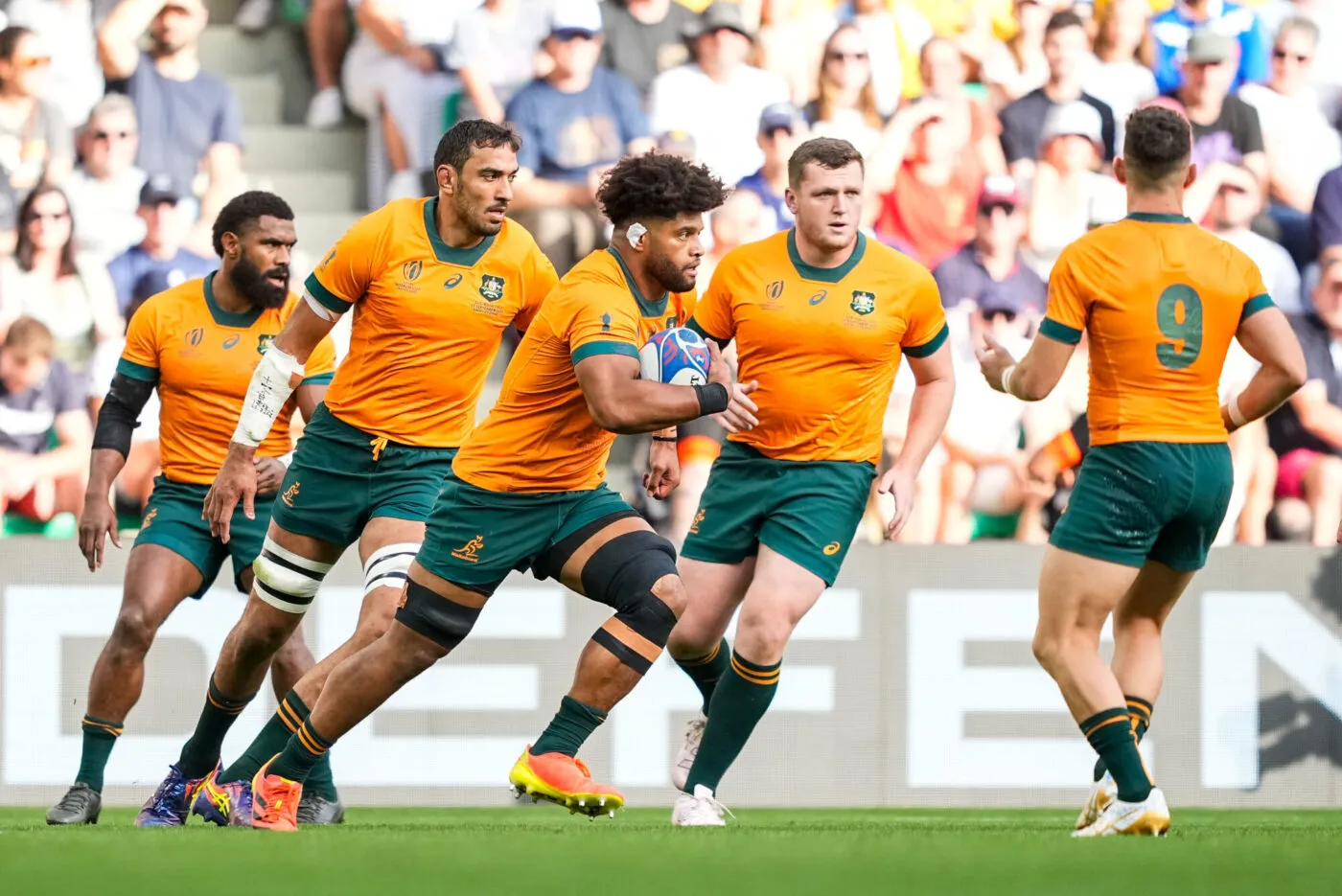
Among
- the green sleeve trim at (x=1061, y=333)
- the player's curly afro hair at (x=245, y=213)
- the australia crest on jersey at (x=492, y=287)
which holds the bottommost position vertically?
the green sleeve trim at (x=1061, y=333)

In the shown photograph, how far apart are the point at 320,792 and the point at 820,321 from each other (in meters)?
2.68

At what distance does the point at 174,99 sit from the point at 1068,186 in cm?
520

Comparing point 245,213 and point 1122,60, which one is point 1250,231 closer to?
point 1122,60

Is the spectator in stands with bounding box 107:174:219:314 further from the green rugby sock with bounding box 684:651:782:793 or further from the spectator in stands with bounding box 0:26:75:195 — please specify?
the green rugby sock with bounding box 684:651:782:793

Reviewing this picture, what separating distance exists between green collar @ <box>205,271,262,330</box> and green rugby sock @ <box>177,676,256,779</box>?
4.85 ft

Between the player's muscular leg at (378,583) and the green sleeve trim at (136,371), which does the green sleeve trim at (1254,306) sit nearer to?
the player's muscular leg at (378,583)

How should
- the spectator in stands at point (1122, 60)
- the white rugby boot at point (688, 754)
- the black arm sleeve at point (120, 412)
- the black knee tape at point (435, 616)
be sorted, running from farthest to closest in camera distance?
the spectator in stands at point (1122, 60), the black arm sleeve at point (120, 412), the white rugby boot at point (688, 754), the black knee tape at point (435, 616)

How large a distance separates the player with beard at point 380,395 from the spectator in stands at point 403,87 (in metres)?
4.45

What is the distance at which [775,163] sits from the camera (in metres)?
11.1

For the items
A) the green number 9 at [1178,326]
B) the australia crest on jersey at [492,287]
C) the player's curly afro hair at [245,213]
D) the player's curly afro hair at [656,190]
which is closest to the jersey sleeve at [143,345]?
the player's curly afro hair at [245,213]

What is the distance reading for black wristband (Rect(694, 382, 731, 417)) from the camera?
5879mm

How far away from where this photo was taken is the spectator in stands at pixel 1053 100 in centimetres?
Result: 1125

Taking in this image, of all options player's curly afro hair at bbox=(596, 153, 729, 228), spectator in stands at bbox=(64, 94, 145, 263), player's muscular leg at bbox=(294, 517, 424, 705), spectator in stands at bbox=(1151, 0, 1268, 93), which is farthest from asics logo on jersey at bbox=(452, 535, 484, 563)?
spectator in stands at bbox=(1151, 0, 1268, 93)

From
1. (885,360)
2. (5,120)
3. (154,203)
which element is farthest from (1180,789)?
(5,120)
